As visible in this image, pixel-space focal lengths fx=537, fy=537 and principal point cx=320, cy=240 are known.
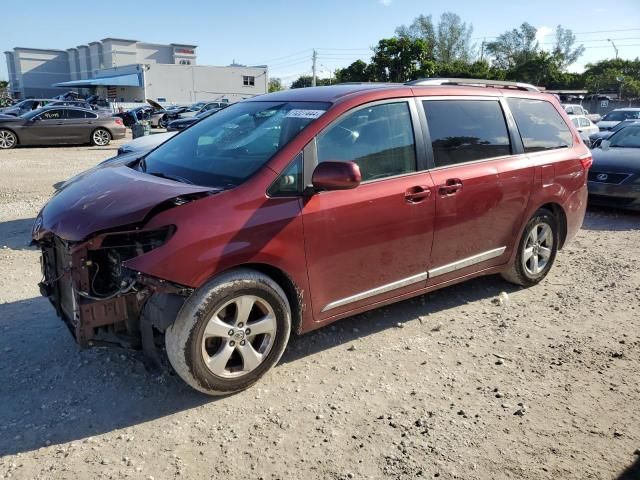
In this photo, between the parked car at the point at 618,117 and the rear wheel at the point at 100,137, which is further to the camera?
the parked car at the point at 618,117

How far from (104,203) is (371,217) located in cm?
170

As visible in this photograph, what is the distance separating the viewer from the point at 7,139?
17.1 m

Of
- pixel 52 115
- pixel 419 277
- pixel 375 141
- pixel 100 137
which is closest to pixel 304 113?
pixel 375 141

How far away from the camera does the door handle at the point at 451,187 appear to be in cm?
407

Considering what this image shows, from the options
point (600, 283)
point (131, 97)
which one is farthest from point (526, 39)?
point (600, 283)

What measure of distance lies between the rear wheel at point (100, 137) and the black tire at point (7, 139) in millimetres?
2583

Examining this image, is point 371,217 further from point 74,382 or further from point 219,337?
point 74,382

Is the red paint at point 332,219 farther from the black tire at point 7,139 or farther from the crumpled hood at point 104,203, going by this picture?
the black tire at point 7,139

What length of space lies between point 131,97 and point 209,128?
6729cm

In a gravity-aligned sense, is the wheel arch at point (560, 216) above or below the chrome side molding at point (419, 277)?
above

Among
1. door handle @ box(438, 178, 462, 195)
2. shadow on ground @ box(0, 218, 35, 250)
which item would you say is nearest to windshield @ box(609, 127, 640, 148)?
door handle @ box(438, 178, 462, 195)

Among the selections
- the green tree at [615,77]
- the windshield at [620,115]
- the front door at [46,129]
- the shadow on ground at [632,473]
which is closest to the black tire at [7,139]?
the front door at [46,129]

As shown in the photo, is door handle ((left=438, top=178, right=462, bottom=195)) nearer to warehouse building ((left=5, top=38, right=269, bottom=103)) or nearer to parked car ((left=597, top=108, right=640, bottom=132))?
parked car ((left=597, top=108, right=640, bottom=132))

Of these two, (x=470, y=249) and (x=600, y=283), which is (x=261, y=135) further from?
(x=600, y=283)
